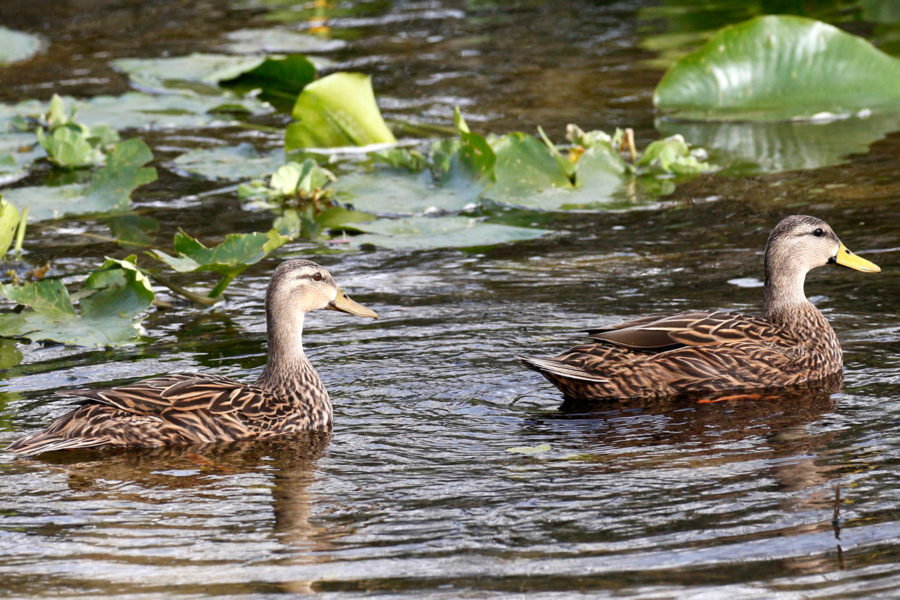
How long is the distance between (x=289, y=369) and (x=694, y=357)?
2.33 meters

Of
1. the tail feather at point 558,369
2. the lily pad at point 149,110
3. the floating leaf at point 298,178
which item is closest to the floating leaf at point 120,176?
the floating leaf at point 298,178

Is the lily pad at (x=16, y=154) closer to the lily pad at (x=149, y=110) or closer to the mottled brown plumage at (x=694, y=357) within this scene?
the lily pad at (x=149, y=110)

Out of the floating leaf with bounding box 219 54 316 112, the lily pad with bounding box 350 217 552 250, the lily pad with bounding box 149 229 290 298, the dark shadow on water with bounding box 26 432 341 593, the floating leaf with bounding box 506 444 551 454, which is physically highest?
the floating leaf with bounding box 219 54 316 112

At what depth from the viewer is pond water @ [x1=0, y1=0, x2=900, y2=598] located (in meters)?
5.45

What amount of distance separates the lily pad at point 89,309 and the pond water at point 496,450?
17 cm

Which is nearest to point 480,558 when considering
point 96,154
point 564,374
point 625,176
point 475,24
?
point 564,374

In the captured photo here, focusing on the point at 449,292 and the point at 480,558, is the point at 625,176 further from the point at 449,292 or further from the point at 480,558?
the point at 480,558

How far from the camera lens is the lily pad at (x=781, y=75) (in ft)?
43.0

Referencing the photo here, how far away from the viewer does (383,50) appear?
18.4 metres

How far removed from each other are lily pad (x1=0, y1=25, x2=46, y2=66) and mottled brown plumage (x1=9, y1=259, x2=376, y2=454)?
12040 millimetres

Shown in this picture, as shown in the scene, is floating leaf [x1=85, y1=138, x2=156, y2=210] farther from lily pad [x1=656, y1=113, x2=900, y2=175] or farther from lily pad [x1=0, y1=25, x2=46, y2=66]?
lily pad [x1=0, y1=25, x2=46, y2=66]

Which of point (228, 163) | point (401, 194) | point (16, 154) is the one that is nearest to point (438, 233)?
point (401, 194)

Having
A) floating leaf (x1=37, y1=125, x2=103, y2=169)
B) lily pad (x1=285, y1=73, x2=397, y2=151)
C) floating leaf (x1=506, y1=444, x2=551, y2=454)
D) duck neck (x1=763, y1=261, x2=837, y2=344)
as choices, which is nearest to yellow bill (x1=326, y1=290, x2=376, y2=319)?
floating leaf (x1=506, y1=444, x2=551, y2=454)

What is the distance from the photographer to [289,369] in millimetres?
7637
